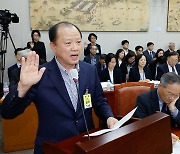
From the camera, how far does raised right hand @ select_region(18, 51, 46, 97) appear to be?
970 mm

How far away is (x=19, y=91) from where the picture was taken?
1009mm

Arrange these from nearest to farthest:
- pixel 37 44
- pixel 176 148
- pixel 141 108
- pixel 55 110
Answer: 1. pixel 55 110
2. pixel 176 148
3. pixel 141 108
4. pixel 37 44

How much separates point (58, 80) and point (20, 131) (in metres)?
1.93

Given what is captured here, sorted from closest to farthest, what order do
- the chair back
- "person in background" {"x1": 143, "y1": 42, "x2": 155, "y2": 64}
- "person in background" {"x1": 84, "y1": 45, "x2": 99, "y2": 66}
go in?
the chair back → "person in background" {"x1": 84, "y1": 45, "x2": 99, "y2": 66} → "person in background" {"x1": 143, "y1": 42, "x2": 155, "y2": 64}

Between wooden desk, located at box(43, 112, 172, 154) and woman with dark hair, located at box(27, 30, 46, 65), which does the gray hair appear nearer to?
wooden desk, located at box(43, 112, 172, 154)

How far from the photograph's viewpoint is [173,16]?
7.18m

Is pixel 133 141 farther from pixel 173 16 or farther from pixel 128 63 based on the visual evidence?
pixel 173 16

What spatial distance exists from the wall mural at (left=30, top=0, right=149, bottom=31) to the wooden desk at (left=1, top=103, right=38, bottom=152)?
343 centimetres

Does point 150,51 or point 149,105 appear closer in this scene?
point 149,105

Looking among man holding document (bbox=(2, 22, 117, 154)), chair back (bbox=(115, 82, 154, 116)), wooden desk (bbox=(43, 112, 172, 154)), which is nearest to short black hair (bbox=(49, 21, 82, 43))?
man holding document (bbox=(2, 22, 117, 154))

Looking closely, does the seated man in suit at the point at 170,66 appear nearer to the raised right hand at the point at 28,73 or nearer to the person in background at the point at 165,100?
the person in background at the point at 165,100

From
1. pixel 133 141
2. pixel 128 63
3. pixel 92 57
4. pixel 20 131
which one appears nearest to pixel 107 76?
pixel 128 63

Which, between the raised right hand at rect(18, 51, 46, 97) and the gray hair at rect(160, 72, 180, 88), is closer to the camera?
the raised right hand at rect(18, 51, 46, 97)

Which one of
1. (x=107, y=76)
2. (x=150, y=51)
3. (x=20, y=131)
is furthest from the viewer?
(x=150, y=51)
